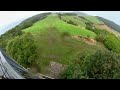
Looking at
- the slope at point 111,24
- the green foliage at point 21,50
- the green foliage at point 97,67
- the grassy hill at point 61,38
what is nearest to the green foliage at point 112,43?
the grassy hill at point 61,38

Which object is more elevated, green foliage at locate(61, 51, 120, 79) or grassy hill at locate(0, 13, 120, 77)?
grassy hill at locate(0, 13, 120, 77)

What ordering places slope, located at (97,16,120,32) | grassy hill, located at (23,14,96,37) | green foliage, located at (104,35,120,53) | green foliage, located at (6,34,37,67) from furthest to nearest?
green foliage, located at (104,35,120,53) → grassy hill, located at (23,14,96,37) → green foliage, located at (6,34,37,67) → slope, located at (97,16,120,32)

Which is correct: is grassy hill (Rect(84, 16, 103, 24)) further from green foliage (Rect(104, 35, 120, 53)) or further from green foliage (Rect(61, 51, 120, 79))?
green foliage (Rect(61, 51, 120, 79))

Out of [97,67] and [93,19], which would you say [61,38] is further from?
[97,67]

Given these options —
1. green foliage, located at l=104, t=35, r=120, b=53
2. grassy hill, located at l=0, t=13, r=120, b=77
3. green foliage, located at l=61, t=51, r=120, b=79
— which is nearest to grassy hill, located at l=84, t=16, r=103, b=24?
grassy hill, located at l=0, t=13, r=120, b=77

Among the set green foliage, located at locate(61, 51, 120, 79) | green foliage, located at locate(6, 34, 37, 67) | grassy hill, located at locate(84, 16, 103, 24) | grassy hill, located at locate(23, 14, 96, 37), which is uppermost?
grassy hill, located at locate(84, 16, 103, 24)

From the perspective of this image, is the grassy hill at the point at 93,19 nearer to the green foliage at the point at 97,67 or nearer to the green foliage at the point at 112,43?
the green foliage at the point at 112,43

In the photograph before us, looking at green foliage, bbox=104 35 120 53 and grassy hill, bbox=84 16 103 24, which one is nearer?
grassy hill, bbox=84 16 103 24
